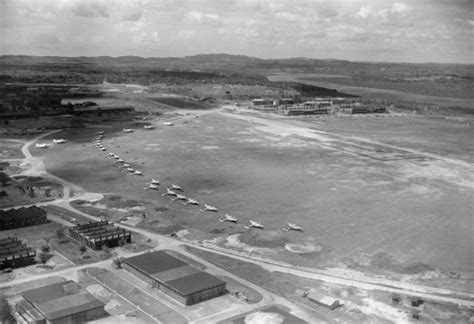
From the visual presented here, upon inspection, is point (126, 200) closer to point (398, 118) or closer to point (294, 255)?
point (294, 255)

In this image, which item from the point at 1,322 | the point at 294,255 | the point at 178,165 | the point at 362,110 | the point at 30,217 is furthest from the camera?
the point at 362,110

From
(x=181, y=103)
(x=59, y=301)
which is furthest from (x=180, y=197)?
(x=181, y=103)

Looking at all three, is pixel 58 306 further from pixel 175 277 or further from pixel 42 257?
pixel 42 257

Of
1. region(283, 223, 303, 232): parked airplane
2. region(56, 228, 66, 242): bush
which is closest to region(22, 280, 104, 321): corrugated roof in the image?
region(56, 228, 66, 242): bush

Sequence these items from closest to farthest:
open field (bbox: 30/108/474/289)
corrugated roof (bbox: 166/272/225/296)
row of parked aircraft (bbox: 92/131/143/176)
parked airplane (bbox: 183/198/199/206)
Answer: corrugated roof (bbox: 166/272/225/296) < open field (bbox: 30/108/474/289) < parked airplane (bbox: 183/198/199/206) < row of parked aircraft (bbox: 92/131/143/176)

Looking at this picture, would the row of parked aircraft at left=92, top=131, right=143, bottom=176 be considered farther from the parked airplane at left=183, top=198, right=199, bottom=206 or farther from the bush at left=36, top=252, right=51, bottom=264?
the bush at left=36, top=252, right=51, bottom=264

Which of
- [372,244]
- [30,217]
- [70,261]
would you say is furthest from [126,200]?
[372,244]
